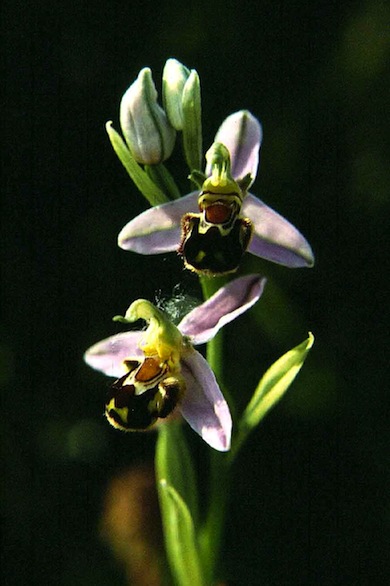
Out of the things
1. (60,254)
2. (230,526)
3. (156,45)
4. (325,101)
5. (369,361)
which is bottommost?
(230,526)

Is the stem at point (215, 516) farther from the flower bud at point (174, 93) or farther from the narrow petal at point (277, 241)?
the flower bud at point (174, 93)

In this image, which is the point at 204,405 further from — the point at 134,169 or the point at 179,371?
the point at 134,169

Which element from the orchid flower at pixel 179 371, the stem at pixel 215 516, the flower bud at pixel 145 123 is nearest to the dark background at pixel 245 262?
the stem at pixel 215 516

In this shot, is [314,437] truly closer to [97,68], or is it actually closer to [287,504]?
[287,504]

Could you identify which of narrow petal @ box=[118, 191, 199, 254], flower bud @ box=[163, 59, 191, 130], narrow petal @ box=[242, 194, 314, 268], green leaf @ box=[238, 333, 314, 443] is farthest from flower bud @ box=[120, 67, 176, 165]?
green leaf @ box=[238, 333, 314, 443]

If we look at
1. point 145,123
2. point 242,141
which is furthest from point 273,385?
point 145,123

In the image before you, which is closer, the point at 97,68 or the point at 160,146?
the point at 160,146

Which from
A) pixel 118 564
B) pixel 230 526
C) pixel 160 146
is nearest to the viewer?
pixel 160 146

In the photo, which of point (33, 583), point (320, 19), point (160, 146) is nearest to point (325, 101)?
point (320, 19)
